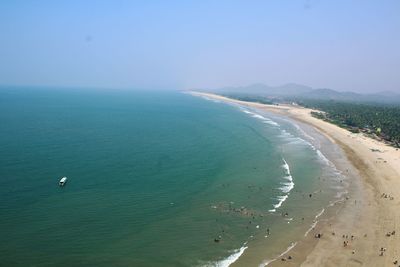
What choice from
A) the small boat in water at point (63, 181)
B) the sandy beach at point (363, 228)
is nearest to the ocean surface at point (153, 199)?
the small boat in water at point (63, 181)

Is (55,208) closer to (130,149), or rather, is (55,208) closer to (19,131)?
(130,149)

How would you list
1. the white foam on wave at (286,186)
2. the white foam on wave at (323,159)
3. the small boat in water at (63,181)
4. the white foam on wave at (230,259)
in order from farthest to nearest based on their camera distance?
1. the white foam on wave at (323,159)
2. the small boat in water at (63,181)
3. the white foam on wave at (286,186)
4. the white foam on wave at (230,259)

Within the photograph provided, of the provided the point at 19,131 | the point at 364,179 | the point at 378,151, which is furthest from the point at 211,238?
the point at 19,131

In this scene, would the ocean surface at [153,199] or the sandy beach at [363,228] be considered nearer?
the ocean surface at [153,199]

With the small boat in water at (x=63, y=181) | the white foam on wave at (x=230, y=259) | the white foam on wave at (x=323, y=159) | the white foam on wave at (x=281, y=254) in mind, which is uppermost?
the white foam on wave at (x=323, y=159)

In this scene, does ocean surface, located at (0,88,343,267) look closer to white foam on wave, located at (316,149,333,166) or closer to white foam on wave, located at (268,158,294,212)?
white foam on wave, located at (268,158,294,212)

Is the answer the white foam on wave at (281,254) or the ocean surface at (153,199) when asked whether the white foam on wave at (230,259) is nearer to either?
the ocean surface at (153,199)

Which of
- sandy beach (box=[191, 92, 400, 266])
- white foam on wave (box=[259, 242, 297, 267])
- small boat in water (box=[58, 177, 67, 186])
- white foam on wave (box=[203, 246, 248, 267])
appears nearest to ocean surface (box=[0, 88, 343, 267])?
white foam on wave (box=[203, 246, 248, 267])
